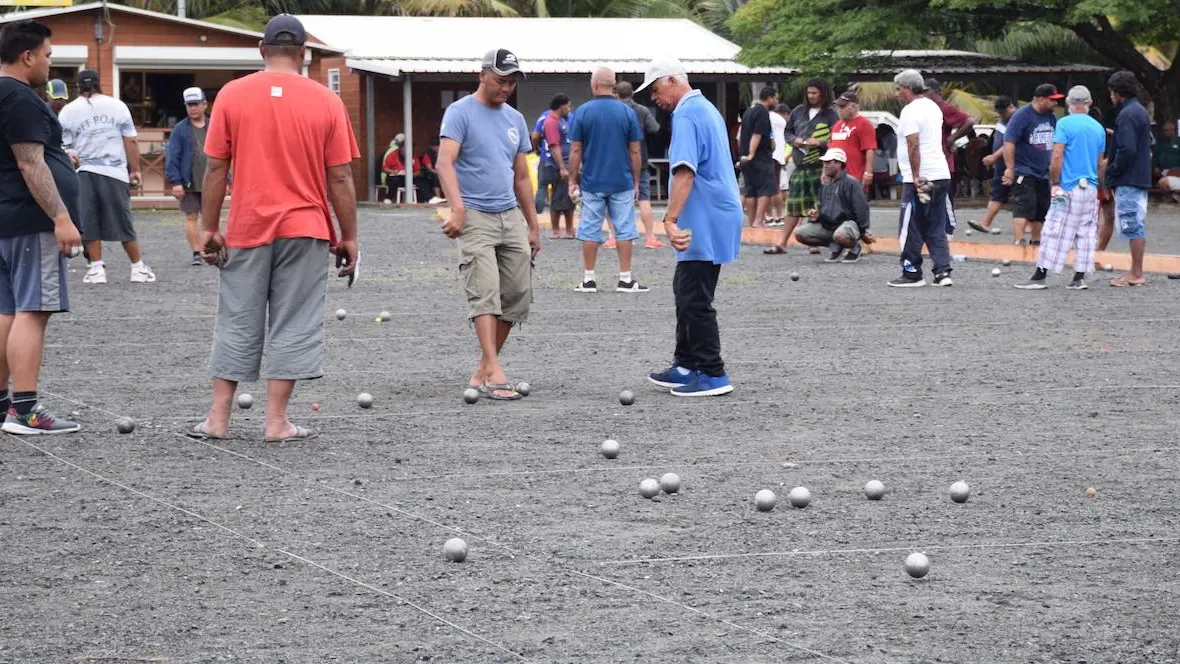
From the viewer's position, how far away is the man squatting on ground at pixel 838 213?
18016mm

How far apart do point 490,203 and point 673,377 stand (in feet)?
4.87

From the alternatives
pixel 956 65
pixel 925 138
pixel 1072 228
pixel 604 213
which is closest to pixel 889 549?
pixel 604 213

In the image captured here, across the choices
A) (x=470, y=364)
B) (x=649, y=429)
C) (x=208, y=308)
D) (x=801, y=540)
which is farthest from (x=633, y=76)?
(x=801, y=540)

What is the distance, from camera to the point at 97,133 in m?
15.4

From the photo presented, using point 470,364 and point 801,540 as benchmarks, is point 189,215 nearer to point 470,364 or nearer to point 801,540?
point 470,364

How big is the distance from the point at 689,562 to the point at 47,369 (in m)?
6.07

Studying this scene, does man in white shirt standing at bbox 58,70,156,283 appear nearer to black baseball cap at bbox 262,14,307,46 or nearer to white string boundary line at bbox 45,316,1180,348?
white string boundary line at bbox 45,316,1180,348

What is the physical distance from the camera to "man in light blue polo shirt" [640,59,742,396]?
9305 mm

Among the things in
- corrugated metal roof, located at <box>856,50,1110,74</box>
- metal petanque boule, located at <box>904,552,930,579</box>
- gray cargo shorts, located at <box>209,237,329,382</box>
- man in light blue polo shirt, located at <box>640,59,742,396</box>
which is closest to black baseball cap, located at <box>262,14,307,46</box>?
gray cargo shorts, located at <box>209,237,329,382</box>

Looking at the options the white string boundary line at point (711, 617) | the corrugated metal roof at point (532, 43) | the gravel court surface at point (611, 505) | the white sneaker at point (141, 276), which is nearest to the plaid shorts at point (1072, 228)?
the gravel court surface at point (611, 505)

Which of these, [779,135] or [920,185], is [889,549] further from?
[779,135]

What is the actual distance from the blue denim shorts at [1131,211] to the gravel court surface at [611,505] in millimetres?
2543

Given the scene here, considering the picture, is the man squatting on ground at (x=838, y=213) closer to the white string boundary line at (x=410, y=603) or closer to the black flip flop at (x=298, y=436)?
the black flip flop at (x=298, y=436)

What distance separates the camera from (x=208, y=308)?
555 inches
